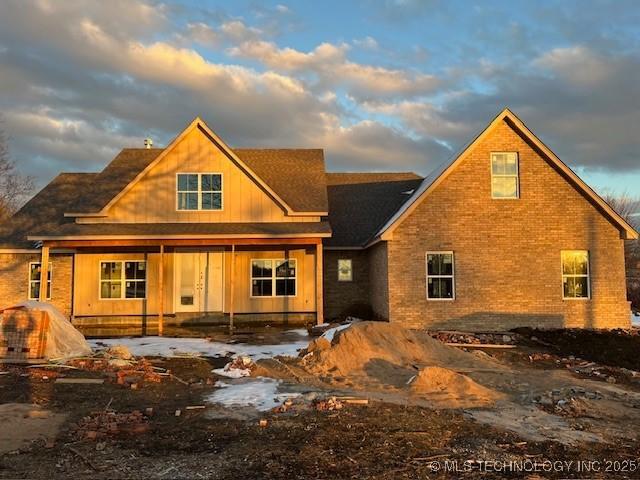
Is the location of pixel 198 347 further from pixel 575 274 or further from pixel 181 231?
pixel 575 274

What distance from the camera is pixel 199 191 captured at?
713 inches

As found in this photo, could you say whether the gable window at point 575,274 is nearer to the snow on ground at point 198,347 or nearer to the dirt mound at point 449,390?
the snow on ground at point 198,347

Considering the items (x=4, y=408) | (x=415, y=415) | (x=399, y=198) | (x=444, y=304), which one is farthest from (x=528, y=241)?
(x=4, y=408)

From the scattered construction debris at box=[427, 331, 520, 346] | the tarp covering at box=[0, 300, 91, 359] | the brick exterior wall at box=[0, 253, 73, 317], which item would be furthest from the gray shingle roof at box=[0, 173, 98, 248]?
the scattered construction debris at box=[427, 331, 520, 346]

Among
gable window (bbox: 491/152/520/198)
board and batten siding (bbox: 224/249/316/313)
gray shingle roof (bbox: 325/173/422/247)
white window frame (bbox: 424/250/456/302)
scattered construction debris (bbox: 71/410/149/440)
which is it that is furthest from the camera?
gray shingle roof (bbox: 325/173/422/247)

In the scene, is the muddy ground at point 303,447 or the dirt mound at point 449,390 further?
the dirt mound at point 449,390

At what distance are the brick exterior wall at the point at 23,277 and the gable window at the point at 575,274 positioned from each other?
675 inches

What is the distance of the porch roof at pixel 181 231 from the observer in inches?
635

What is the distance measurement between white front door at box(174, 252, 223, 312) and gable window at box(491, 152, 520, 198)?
991cm

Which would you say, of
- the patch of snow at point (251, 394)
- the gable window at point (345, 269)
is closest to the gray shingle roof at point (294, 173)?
the gable window at point (345, 269)

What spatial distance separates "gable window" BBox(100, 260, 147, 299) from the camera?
18844 mm

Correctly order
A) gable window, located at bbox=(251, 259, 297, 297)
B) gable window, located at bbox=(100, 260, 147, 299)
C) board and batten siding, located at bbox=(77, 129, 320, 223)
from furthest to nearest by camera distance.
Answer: gable window, located at bbox=(251, 259, 297, 297) → gable window, located at bbox=(100, 260, 147, 299) → board and batten siding, located at bbox=(77, 129, 320, 223)

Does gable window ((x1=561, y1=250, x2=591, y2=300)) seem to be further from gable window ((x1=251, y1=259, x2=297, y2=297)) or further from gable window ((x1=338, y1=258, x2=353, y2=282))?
gable window ((x1=251, y1=259, x2=297, y2=297))

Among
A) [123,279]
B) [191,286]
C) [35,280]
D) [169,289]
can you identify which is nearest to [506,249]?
[191,286]
